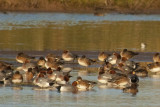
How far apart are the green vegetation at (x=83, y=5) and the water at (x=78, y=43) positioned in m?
3.34

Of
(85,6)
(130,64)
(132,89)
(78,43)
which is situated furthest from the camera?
(85,6)

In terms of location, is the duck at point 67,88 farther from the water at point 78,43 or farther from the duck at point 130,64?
the duck at point 130,64

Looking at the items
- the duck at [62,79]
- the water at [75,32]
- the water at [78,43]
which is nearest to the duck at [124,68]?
the water at [78,43]

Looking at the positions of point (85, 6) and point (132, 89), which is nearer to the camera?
point (132, 89)

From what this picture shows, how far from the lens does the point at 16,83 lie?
18.4 metres

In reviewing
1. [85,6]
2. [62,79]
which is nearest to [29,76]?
[62,79]

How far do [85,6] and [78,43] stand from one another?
26.5m

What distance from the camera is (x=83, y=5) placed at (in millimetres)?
55531

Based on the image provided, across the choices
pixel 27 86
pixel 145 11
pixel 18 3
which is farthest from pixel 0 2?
pixel 27 86

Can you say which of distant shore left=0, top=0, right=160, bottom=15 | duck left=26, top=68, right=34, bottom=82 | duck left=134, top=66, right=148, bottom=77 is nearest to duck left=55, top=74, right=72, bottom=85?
duck left=26, top=68, right=34, bottom=82

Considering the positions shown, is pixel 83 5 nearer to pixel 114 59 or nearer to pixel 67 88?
pixel 114 59

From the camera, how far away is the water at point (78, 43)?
15805 mm

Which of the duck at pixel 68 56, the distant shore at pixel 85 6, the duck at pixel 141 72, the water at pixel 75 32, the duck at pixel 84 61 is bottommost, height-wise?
the duck at pixel 141 72

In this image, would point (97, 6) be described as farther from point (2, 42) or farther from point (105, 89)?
point (105, 89)
